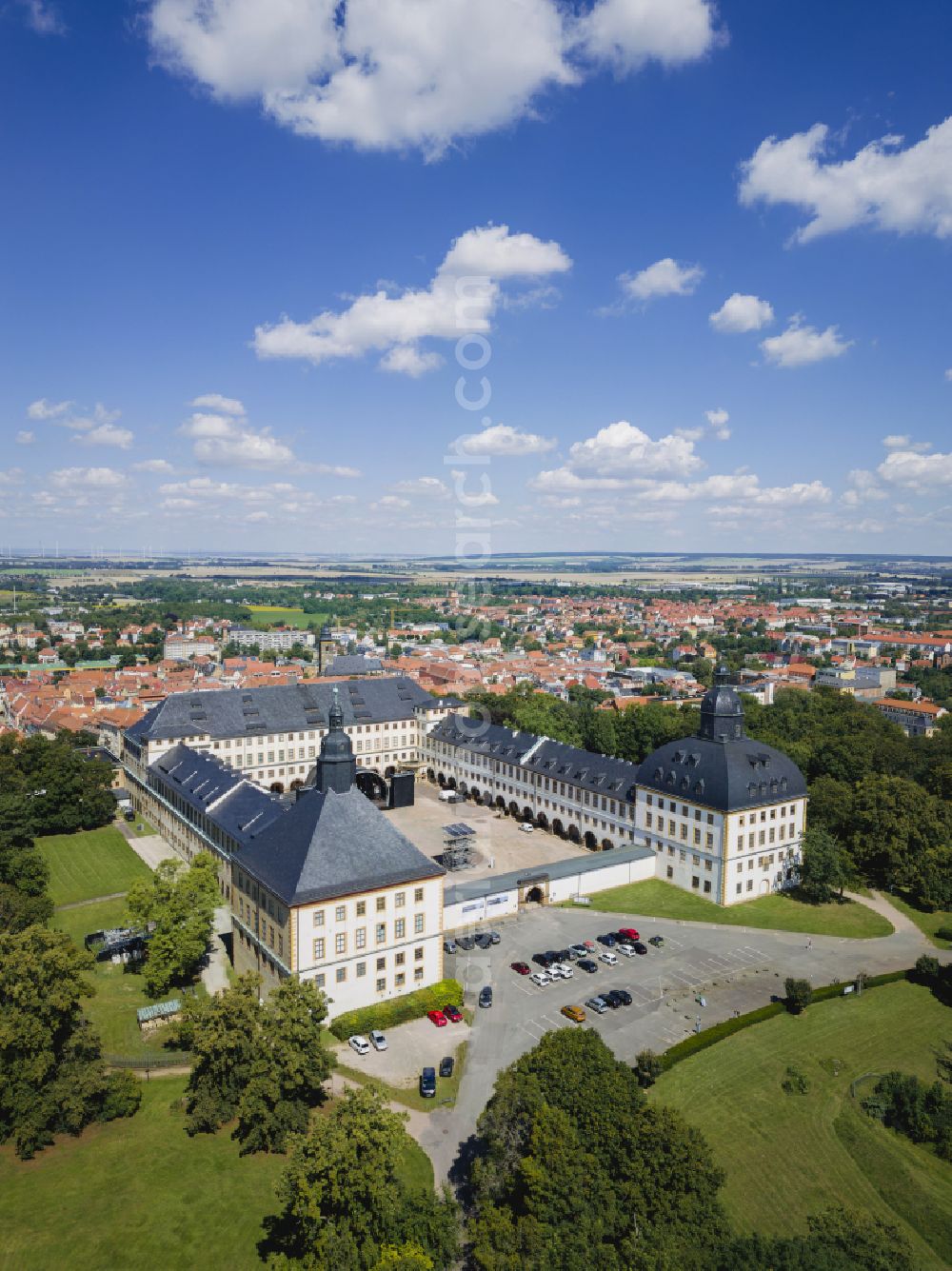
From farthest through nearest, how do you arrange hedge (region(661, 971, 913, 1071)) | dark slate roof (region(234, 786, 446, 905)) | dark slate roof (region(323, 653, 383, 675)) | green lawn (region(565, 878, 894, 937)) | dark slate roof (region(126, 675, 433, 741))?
1. dark slate roof (region(323, 653, 383, 675))
2. dark slate roof (region(126, 675, 433, 741))
3. green lawn (region(565, 878, 894, 937))
4. dark slate roof (region(234, 786, 446, 905))
5. hedge (region(661, 971, 913, 1071))

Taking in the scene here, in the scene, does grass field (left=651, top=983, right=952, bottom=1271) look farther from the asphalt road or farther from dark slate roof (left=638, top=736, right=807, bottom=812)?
dark slate roof (left=638, top=736, right=807, bottom=812)

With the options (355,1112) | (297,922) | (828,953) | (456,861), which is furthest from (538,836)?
(355,1112)

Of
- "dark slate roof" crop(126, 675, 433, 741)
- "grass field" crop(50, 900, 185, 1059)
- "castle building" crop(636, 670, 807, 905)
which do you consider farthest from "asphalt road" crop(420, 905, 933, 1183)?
"dark slate roof" crop(126, 675, 433, 741)

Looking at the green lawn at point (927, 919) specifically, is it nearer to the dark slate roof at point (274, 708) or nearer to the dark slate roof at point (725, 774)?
the dark slate roof at point (725, 774)

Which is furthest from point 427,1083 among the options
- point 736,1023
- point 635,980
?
point 736,1023

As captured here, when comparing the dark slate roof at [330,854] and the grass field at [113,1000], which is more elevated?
the dark slate roof at [330,854]

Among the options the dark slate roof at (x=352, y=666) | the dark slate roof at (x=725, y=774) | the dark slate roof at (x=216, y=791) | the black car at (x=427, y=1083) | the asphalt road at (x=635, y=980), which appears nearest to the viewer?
the black car at (x=427, y=1083)

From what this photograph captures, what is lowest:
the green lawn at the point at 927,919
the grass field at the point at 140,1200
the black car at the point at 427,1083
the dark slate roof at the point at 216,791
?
the green lawn at the point at 927,919

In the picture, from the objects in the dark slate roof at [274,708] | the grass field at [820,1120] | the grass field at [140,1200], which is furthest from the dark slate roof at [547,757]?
the grass field at [140,1200]
